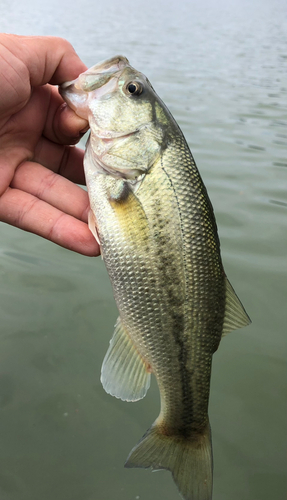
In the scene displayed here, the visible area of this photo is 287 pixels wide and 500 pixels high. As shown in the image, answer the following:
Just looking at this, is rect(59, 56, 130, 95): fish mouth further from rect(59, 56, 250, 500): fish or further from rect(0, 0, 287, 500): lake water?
rect(0, 0, 287, 500): lake water

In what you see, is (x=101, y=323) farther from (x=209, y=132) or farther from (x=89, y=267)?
(x=209, y=132)

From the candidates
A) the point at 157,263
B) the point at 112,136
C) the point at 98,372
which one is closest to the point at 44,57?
the point at 112,136

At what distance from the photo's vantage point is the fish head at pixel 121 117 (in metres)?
2.10

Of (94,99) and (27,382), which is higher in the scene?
(94,99)

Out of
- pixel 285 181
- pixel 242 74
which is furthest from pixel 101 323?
pixel 242 74

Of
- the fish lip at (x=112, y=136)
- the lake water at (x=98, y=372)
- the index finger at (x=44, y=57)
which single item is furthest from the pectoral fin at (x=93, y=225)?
the lake water at (x=98, y=372)

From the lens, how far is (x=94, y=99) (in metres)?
2.20

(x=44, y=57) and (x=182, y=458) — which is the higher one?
(x=44, y=57)

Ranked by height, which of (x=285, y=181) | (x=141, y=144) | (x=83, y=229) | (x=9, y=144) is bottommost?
(x=285, y=181)

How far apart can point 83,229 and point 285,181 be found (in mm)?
4327

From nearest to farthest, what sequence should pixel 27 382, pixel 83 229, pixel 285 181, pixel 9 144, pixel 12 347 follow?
pixel 83 229 < pixel 9 144 < pixel 27 382 < pixel 12 347 < pixel 285 181

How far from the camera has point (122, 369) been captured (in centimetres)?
218

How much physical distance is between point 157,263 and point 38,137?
1.44m

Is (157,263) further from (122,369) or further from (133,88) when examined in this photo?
(133,88)
